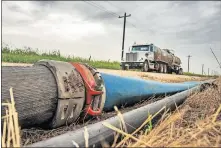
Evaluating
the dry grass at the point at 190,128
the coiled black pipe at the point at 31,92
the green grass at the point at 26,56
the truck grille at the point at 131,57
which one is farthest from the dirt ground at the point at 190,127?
the truck grille at the point at 131,57

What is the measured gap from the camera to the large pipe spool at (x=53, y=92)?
2.10 m

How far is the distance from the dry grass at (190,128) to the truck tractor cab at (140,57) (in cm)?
1946

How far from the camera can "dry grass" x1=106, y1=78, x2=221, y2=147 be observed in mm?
1378

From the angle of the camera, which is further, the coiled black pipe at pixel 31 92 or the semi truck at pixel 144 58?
the semi truck at pixel 144 58

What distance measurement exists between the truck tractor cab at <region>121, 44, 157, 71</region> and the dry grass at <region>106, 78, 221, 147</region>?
19.5 metres

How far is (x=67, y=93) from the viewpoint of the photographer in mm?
2328

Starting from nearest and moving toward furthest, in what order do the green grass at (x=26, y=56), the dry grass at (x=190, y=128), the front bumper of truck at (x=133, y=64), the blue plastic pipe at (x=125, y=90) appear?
the dry grass at (x=190, y=128), the blue plastic pipe at (x=125, y=90), the green grass at (x=26, y=56), the front bumper of truck at (x=133, y=64)

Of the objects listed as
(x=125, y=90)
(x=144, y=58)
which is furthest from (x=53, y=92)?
(x=144, y=58)

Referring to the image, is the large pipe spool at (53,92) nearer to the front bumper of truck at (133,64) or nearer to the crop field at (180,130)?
the crop field at (180,130)

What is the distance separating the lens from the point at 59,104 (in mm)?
2270

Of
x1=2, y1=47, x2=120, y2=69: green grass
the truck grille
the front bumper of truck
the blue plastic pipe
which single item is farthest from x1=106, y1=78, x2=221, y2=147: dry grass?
the truck grille

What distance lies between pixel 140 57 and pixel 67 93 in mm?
20954

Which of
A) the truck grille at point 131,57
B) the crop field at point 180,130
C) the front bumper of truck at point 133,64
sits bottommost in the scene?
the crop field at point 180,130

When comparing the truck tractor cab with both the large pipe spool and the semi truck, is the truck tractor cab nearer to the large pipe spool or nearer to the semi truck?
the semi truck
